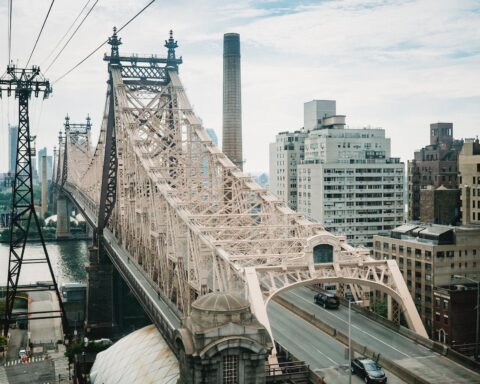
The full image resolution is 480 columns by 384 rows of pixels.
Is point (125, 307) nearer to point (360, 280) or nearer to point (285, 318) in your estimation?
point (285, 318)

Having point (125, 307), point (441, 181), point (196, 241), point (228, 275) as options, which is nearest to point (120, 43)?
point (125, 307)

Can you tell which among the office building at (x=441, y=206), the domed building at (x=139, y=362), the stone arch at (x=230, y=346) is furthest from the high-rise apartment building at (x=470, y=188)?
the stone arch at (x=230, y=346)

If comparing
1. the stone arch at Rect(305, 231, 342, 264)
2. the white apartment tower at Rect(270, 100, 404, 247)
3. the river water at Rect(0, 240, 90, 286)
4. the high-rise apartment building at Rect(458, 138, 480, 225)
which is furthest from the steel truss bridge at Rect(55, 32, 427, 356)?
the white apartment tower at Rect(270, 100, 404, 247)

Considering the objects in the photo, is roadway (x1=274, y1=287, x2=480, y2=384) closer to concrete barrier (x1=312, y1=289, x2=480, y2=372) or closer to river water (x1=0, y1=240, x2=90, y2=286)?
concrete barrier (x1=312, y1=289, x2=480, y2=372)

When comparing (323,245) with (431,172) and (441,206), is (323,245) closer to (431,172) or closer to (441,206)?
(441,206)

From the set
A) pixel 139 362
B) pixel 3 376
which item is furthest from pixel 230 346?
pixel 3 376
